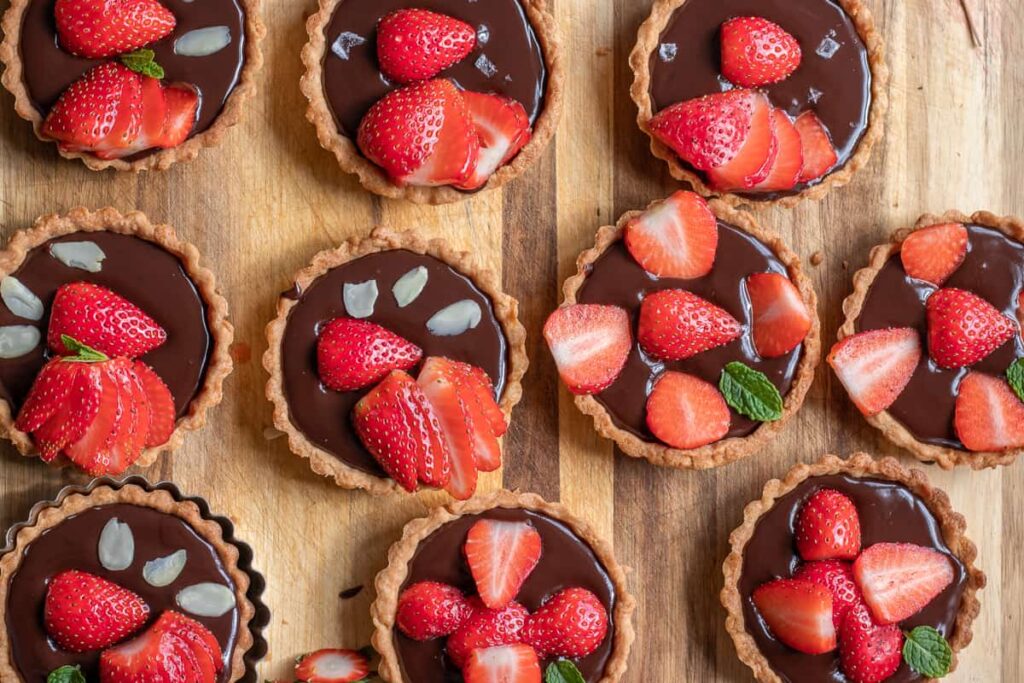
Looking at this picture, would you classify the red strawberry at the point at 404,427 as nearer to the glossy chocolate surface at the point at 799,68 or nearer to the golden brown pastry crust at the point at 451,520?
the golden brown pastry crust at the point at 451,520

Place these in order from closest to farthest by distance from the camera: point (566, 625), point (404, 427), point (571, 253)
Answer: point (404, 427) → point (566, 625) → point (571, 253)

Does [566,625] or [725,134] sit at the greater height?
[725,134]

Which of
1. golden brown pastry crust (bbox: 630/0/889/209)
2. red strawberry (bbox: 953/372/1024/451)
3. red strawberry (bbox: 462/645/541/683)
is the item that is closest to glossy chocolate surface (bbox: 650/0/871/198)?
golden brown pastry crust (bbox: 630/0/889/209)

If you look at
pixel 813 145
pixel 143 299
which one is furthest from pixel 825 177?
pixel 143 299

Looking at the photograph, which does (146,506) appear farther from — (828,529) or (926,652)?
A: (926,652)

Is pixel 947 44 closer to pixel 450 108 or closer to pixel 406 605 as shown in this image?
pixel 450 108

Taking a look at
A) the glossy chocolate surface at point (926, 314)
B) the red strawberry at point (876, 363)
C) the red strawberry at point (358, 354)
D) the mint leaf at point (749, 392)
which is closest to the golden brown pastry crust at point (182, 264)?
the red strawberry at point (358, 354)

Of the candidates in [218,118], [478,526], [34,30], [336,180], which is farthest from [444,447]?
[34,30]
